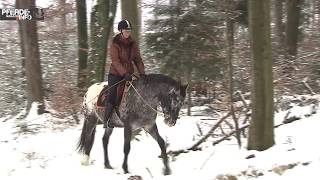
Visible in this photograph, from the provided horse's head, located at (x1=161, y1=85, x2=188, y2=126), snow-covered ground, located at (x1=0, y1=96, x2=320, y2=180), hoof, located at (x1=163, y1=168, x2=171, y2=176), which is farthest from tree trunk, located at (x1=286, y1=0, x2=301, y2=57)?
hoof, located at (x1=163, y1=168, x2=171, y2=176)

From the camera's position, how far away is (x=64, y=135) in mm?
14289

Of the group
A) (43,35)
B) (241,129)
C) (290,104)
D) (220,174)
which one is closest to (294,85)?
(290,104)

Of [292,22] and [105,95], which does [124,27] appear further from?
[292,22]

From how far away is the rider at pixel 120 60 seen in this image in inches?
367

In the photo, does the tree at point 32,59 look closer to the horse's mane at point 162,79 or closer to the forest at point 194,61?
the forest at point 194,61

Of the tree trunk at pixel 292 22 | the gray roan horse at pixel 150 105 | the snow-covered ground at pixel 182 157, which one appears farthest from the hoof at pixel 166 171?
the tree trunk at pixel 292 22

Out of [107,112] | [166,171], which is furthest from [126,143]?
[166,171]

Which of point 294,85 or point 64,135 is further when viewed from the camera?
point 294,85

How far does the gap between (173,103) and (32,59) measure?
407 inches

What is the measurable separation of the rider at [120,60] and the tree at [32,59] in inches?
342

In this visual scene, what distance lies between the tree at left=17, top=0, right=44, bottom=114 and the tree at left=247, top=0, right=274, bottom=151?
10.5 meters

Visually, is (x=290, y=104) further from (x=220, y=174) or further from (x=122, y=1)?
(x=220, y=174)

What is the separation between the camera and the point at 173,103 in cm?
873

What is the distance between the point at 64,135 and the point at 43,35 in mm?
13924
